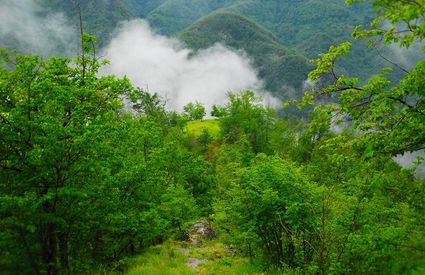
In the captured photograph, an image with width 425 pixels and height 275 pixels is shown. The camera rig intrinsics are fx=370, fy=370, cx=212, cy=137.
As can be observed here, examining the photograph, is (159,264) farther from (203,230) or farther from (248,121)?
(248,121)

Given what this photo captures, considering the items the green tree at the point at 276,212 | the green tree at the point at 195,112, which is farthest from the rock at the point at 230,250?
the green tree at the point at 195,112

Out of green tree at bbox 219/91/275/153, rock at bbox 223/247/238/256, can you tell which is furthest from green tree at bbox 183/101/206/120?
rock at bbox 223/247/238/256

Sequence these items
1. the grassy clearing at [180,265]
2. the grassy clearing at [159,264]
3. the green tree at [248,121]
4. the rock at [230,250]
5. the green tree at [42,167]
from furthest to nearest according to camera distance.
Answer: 1. the green tree at [248,121]
2. the rock at [230,250]
3. the grassy clearing at [180,265]
4. the grassy clearing at [159,264]
5. the green tree at [42,167]

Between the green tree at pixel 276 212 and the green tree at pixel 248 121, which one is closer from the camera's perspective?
the green tree at pixel 276 212

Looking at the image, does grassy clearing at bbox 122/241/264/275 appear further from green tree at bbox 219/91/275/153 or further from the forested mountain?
green tree at bbox 219/91/275/153

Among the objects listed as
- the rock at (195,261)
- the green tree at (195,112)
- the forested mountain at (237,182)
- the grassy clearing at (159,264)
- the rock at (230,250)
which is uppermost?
the green tree at (195,112)

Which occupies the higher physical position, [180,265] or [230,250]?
[180,265]

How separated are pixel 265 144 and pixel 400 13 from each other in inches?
2506

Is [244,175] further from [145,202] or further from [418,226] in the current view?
[418,226]

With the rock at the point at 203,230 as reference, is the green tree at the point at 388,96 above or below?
above

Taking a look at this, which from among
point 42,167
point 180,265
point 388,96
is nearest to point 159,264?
point 180,265

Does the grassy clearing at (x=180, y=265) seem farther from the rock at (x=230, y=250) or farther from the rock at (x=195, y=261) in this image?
the rock at (x=230, y=250)

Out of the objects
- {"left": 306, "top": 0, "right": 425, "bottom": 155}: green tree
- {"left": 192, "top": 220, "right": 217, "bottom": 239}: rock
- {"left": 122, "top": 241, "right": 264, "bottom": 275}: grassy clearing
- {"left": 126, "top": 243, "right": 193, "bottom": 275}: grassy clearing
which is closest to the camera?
{"left": 306, "top": 0, "right": 425, "bottom": 155}: green tree

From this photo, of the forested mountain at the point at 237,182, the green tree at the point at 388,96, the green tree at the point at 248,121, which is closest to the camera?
the green tree at the point at 388,96
